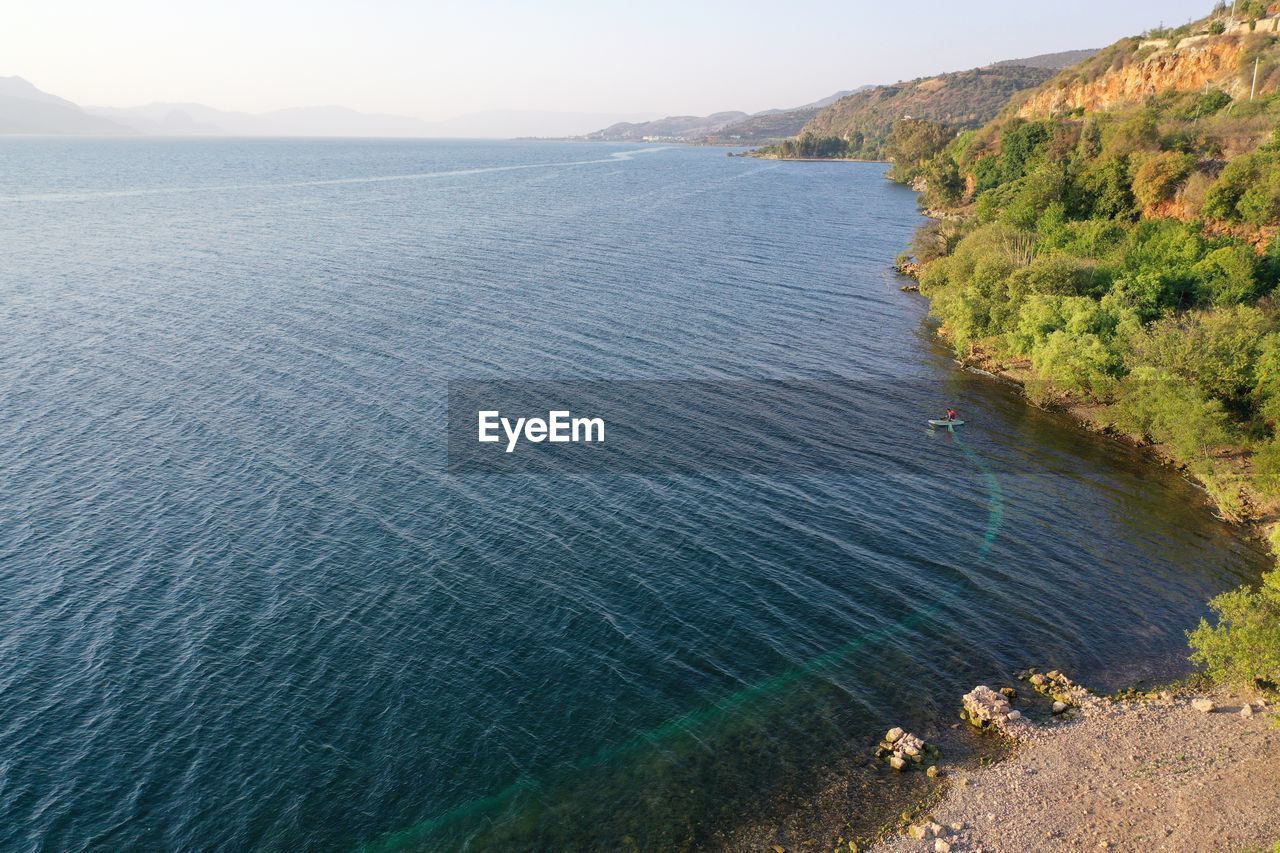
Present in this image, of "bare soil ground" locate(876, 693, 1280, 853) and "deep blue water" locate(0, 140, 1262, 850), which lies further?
"deep blue water" locate(0, 140, 1262, 850)

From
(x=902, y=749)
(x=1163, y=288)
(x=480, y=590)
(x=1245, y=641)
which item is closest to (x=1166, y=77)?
(x=1163, y=288)

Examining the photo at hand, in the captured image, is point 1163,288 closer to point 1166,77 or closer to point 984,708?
point 984,708

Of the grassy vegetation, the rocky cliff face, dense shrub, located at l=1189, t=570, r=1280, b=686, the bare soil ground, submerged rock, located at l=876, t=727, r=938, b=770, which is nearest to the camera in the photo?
the bare soil ground

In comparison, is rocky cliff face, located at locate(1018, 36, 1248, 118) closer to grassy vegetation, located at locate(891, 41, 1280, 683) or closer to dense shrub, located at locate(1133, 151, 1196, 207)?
grassy vegetation, located at locate(891, 41, 1280, 683)

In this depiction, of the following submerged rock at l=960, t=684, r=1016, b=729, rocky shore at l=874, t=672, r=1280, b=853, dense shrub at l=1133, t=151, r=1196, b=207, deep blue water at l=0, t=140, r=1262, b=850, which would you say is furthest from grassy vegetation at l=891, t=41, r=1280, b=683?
submerged rock at l=960, t=684, r=1016, b=729

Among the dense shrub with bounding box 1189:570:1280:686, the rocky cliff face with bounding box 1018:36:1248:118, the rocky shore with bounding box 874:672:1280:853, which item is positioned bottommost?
the rocky shore with bounding box 874:672:1280:853

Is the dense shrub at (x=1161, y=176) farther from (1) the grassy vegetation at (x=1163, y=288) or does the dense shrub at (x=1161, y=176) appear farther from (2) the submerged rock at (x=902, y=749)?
(2) the submerged rock at (x=902, y=749)
